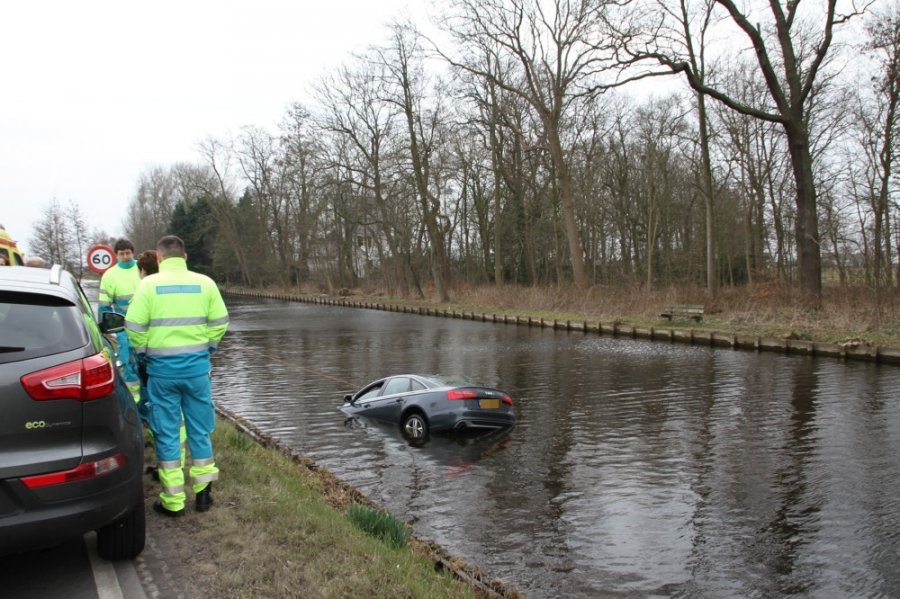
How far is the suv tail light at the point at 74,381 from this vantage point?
3.83m

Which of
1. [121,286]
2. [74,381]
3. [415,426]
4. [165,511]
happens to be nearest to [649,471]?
[415,426]

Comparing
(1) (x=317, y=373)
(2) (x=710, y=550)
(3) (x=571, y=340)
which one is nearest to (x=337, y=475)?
(2) (x=710, y=550)

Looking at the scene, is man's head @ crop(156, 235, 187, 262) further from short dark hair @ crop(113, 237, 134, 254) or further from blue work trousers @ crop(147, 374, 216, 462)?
short dark hair @ crop(113, 237, 134, 254)

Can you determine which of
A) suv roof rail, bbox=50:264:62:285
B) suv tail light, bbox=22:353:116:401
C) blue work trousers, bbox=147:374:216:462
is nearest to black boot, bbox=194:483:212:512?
blue work trousers, bbox=147:374:216:462

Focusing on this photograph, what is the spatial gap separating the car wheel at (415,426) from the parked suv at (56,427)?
7.10 meters

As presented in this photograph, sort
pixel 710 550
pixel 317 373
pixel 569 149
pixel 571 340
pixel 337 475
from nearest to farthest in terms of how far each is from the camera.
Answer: pixel 710 550 < pixel 337 475 < pixel 317 373 < pixel 571 340 < pixel 569 149

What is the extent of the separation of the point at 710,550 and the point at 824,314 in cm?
1949

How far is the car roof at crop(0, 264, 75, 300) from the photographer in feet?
13.5

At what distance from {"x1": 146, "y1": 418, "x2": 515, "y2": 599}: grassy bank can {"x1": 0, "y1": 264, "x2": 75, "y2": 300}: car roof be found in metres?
1.88

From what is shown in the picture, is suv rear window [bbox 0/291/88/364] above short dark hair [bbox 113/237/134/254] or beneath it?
beneath

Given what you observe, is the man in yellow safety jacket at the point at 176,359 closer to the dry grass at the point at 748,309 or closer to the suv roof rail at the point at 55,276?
the suv roof rail at the point at 55,276

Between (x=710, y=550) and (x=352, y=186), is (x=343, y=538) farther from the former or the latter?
(x=352, y=186)

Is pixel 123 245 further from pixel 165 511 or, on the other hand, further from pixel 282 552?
pixel 282 552

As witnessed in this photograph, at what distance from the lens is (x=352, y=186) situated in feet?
165
